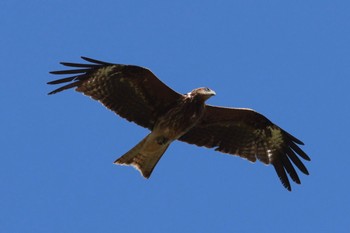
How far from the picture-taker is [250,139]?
16.5 m

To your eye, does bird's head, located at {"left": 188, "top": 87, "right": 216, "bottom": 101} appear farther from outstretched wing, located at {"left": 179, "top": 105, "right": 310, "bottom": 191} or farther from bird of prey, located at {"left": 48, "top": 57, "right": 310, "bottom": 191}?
outstretched wing, located at {"left": 179, "top": 105, "right": 310, "bottom": 191}

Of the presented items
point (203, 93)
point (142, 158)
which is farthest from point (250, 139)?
point (142, 158)

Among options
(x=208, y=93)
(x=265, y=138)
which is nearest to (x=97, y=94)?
(x=208, y=93)

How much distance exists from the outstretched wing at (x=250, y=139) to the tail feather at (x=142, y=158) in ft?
2.31

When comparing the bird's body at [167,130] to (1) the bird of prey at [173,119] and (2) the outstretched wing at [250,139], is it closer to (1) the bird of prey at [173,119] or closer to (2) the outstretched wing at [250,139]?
(1) the bird of prey at [173,119]

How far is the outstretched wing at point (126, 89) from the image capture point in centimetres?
1541

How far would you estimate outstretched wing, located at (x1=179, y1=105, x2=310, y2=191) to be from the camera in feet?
53.3

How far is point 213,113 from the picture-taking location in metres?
16.1

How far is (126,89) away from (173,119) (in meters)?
0.96

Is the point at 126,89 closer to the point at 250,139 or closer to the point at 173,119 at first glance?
the point at 173,119

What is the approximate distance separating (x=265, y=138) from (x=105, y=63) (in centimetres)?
324

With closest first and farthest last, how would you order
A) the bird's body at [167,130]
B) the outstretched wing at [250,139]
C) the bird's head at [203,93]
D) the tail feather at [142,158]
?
the bird's head at [203,93]
the bird's body at [167,130]
the tail feather at [142,158]
the outstretched wing at [250,139]

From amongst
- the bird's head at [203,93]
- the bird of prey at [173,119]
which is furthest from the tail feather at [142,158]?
the bird's head at [203,93]

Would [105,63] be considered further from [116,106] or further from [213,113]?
[213,113]
